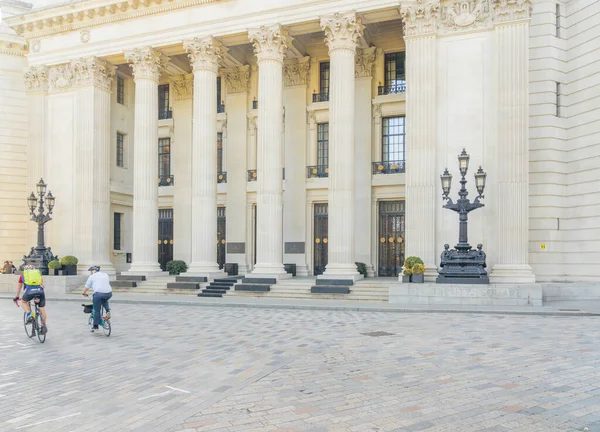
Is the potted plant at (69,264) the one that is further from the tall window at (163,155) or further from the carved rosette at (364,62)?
the carved rosette at (364,62)

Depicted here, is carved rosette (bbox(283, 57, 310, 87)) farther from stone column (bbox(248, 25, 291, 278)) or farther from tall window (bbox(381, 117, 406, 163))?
tall window (bbox(381, 117, 406, 163))

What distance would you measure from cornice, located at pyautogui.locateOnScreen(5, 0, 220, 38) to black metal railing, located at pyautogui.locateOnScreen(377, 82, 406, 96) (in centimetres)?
984

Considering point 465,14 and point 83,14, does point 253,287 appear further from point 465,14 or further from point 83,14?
point 83,14

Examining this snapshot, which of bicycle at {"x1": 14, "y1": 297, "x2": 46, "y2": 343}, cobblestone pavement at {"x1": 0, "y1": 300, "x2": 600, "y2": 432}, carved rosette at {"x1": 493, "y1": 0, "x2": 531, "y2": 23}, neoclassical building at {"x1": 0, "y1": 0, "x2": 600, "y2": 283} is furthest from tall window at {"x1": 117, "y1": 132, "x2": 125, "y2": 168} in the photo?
carved rosette at {"x1": 493, "y1": 0, "x2": 531, "y2": 23}

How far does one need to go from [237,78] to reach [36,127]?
1210 centimetres

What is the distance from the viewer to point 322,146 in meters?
31.4

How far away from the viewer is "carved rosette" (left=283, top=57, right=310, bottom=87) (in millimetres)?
31242

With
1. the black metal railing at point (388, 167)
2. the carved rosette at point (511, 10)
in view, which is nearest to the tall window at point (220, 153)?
the black metal railing at point (388, 167)

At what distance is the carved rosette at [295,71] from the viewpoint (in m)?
31.2

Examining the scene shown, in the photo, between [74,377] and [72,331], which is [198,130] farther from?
[74,377]

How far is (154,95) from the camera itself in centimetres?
2981

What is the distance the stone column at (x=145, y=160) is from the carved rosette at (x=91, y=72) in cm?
245

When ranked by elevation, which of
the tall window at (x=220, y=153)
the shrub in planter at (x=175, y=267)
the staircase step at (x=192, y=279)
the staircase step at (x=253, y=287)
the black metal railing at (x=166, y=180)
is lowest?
the staircase step at (x=253, y=287)

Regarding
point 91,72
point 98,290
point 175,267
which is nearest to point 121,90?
point 91,72
